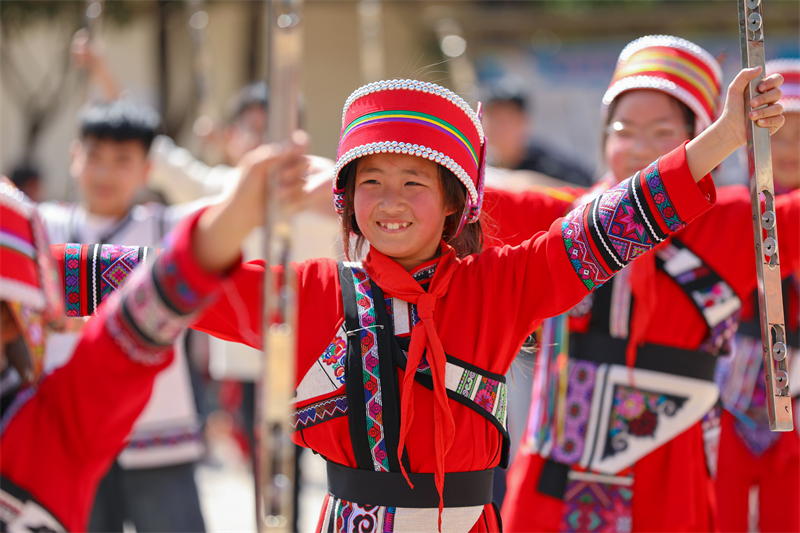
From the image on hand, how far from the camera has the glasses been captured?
2.30 meters

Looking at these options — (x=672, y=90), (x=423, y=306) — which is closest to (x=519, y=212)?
Answer: (x=672, y=90)

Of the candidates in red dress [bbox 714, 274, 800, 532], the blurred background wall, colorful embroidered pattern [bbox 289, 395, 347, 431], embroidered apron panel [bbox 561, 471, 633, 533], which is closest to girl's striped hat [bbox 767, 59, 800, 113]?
red dress [bbox 714, 274, 800, 532]

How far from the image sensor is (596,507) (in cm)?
224

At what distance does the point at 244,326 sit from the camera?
1579 mm

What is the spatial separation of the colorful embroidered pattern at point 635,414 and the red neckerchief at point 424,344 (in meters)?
0.75

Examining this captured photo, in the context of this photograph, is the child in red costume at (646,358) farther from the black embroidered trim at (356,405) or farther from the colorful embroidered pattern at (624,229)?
the black embroidered trim at (356,405)

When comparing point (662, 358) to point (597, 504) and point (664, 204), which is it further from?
point (664, 204)

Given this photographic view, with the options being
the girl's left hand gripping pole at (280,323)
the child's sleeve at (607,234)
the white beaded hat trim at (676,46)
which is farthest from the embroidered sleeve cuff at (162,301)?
the white beaded hat trim at (676,46)

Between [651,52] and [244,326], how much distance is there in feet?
4.86

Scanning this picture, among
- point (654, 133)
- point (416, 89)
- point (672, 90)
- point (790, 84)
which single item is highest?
point (790, 84)

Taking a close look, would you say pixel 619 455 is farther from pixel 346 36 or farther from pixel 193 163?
pixel 346 36

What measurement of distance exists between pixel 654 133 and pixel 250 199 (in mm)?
1449

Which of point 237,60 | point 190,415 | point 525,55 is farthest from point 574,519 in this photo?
point 237,60

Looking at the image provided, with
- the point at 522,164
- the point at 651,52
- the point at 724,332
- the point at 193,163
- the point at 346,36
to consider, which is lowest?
the point at 724,332
